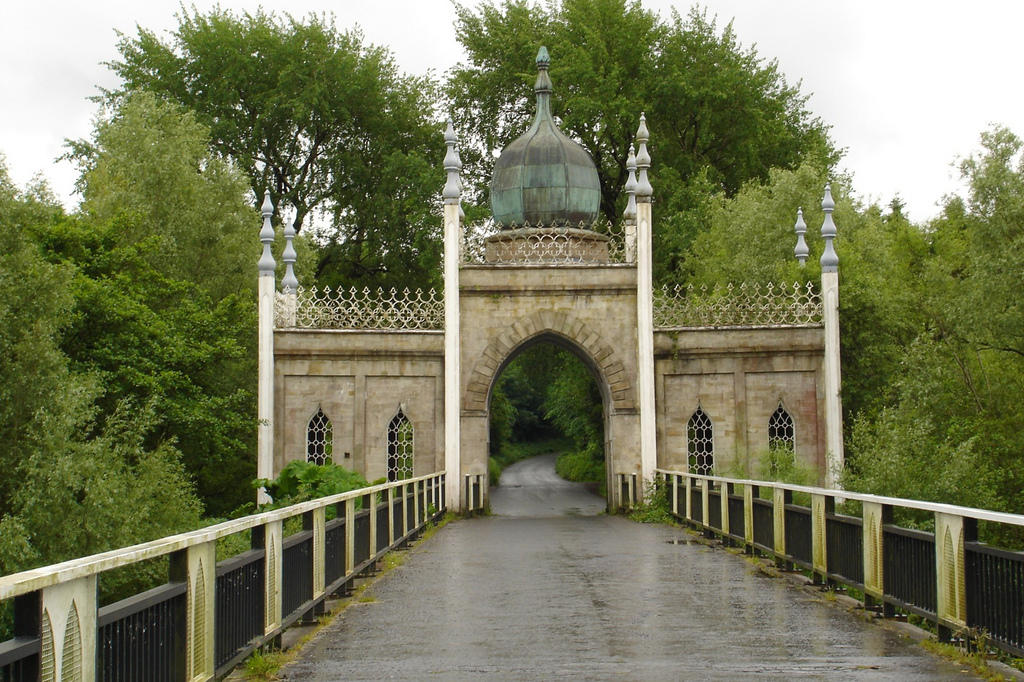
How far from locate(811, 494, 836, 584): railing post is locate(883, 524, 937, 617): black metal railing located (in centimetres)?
175

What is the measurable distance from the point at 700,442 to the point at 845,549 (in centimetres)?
1521

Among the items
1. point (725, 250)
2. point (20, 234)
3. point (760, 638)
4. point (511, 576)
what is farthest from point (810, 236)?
point (760, 638)

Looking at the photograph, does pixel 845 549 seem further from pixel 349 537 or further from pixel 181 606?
pixel 181 606

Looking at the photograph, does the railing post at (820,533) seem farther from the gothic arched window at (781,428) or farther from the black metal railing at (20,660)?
the gothic arched window at (781,428)

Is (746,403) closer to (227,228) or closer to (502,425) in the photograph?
(227,228)

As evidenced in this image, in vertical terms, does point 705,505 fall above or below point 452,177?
below

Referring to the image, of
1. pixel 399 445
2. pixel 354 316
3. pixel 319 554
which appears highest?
pixel 354 316

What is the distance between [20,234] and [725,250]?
748 inches

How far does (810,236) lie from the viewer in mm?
34375

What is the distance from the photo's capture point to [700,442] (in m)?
25.9

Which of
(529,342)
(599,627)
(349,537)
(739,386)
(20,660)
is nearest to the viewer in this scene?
(20,660)

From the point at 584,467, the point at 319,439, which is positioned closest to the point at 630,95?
the point at 584,467

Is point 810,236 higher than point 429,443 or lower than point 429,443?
higher

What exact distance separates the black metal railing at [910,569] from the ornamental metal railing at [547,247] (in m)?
16.6
